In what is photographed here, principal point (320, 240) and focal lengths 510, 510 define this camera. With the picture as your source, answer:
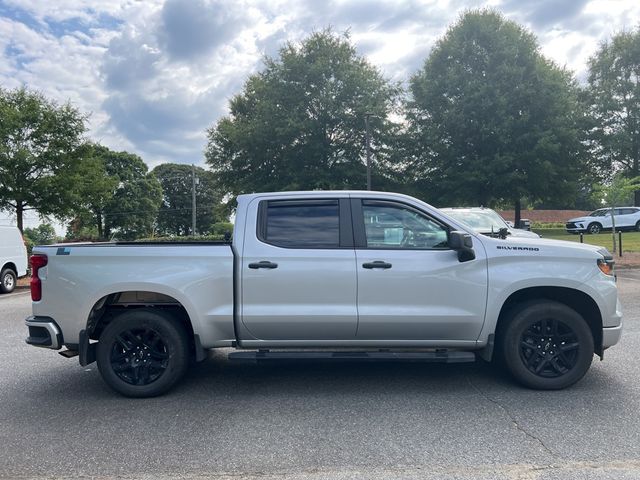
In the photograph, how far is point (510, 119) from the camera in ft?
89.4

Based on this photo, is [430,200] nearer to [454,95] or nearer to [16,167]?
[454,95]

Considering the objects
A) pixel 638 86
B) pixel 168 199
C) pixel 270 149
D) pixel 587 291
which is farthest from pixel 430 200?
pixel 168 199

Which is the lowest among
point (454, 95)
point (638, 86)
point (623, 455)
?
point (623, 455)

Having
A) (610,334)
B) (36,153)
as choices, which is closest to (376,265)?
(610,334)

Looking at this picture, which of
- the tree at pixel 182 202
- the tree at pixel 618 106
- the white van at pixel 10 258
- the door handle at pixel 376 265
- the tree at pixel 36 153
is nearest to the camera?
the door handle at pixel 376 265

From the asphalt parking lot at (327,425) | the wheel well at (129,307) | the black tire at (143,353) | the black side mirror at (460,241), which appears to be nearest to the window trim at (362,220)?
the black side mirror at (460,241)

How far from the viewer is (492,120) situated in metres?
27.5

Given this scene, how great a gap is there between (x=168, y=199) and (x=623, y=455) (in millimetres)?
76918

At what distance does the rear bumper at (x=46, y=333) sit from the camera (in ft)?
15.5

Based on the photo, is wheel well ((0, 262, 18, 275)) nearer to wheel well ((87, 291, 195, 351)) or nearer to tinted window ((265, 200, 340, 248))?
wheel well ((87, 291, 195, 351))

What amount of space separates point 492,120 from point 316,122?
980 centimetres

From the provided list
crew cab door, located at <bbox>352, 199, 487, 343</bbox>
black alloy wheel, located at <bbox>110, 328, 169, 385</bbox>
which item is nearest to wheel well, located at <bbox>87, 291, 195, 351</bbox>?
black alloy wheel, located at <bbox>110, 328, 169, 385</bbox>

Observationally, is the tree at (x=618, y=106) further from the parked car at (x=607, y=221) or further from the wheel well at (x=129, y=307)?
the wheel well at (x=129, y=307)

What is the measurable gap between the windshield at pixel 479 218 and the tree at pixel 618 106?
28.8 meters
